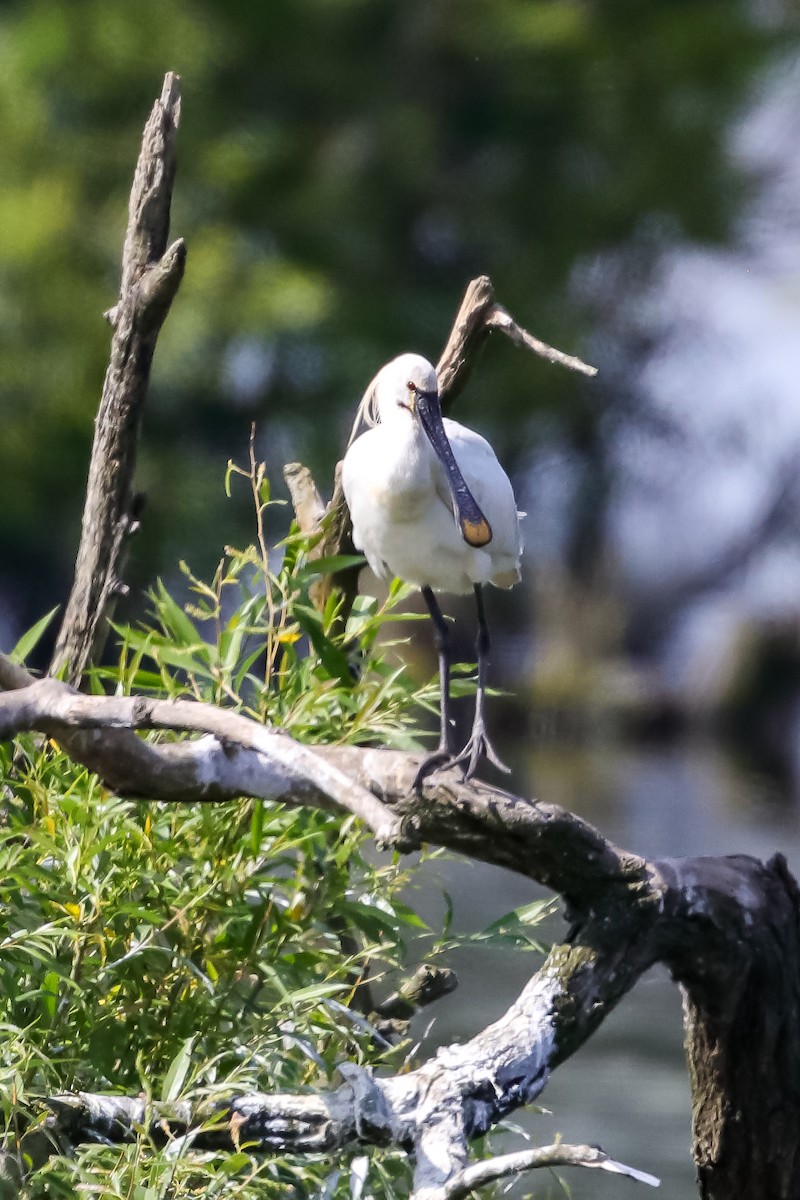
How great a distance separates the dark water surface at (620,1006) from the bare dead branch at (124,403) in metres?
0.51

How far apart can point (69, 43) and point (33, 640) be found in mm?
5765

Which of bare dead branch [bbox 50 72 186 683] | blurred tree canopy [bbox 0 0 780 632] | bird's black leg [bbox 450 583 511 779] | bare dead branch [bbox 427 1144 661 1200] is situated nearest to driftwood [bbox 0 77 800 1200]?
bare dead branch [bbox 427 1144 661 1200]

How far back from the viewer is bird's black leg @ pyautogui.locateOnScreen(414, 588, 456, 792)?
152 cm

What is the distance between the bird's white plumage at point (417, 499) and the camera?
5.52ft

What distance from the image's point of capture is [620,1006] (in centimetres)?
328

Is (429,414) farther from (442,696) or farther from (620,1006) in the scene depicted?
(620,1006)

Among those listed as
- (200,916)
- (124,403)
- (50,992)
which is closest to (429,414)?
(124,403)

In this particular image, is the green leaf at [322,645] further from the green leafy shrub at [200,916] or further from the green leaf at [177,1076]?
the green leaf at [177,1076]

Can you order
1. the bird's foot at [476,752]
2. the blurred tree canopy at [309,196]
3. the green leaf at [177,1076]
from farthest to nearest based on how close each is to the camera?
the blurred tree canopy at [309,196] → the bird's foot at [476,752] → the green leaf at [177,1076]

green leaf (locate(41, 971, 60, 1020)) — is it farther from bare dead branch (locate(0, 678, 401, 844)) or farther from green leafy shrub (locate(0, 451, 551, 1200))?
bare dead branch (locate(0, 678, 401, 844))

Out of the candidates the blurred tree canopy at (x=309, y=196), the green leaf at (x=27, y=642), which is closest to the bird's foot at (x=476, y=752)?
the green leaf at (x=27, y=642)

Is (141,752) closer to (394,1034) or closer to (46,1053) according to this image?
(46,1053)

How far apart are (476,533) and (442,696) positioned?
0.23m

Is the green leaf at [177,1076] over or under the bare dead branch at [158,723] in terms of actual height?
under
